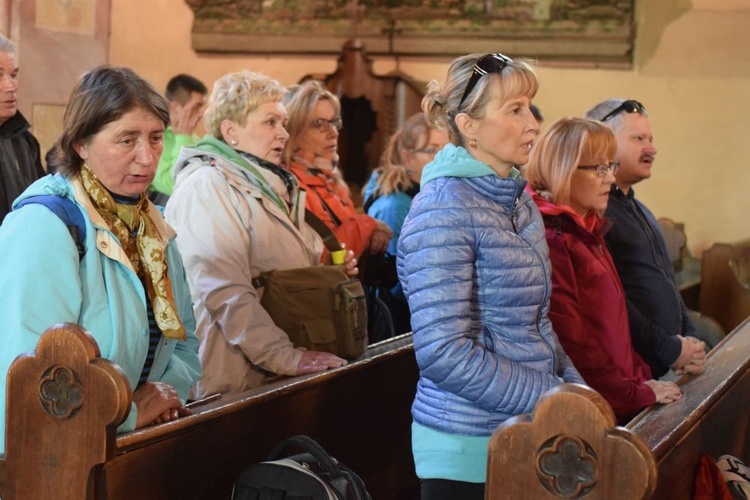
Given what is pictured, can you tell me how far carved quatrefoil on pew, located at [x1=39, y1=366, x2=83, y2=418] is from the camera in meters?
1.97

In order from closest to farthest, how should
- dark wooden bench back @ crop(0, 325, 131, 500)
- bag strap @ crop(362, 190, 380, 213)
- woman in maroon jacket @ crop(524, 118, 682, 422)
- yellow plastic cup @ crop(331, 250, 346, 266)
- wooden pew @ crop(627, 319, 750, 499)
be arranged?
dark wooden bench back @ crop(0, 325, 131, 500) < wooden pew @ crop(627, 319, 750, 499) < woman in maroon jacket @ crop(524, 118, 682, 422) < yellow plastic cup @ crop(331, 250, 346, 266) < bag strap @ crop(362, 190, 380, 213)

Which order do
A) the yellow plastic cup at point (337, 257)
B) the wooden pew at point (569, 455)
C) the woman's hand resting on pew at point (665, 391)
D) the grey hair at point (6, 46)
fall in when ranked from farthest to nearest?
1. the grey hair at point (6, 46)
2. the yellow plastic cup at point (337, 257)
3. the woman's hand resting on pew at point (665, 391)
4. the wooden pew at point (569, 455)

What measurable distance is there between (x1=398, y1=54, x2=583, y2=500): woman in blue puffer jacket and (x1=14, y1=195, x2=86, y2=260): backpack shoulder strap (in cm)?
66

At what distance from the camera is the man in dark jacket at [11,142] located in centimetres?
356

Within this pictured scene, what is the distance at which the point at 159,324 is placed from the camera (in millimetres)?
2338

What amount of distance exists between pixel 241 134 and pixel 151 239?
104 cm

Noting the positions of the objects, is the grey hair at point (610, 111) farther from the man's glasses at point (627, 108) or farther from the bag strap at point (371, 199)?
the bag strap at point (371, 199)

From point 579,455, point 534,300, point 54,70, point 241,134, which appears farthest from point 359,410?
point 54,70

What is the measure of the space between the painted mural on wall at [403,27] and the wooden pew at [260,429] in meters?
3.65

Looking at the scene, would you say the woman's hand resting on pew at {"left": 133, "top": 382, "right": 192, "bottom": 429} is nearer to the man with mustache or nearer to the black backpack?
the black backpack

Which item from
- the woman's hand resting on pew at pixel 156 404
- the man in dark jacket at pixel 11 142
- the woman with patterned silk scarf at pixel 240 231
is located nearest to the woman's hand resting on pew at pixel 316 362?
the woman with patterned silk scarf at pixel 240 231

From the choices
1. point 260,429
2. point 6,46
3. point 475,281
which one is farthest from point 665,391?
point 6,46

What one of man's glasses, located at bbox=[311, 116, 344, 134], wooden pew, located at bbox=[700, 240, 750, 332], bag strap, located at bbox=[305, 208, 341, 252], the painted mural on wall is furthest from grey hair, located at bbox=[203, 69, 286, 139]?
wooden pew, located at bbox=[700, 240, 750, 332]

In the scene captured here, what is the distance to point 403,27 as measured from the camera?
729 centimetres
